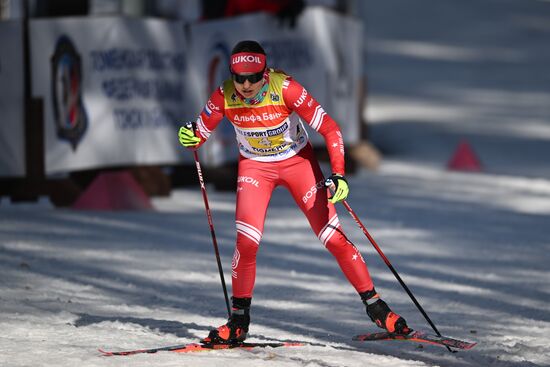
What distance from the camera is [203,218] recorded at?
12500 millimetres

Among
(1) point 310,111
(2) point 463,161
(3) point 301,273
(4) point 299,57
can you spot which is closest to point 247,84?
(1) point 310,111

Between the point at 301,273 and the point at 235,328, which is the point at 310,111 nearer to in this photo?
the point at 235,328

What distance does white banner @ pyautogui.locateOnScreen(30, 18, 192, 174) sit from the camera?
12453 millimetres

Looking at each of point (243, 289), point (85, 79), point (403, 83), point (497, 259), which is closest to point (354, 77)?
point (85, 79)

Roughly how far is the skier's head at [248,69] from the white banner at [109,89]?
5982 millimetres

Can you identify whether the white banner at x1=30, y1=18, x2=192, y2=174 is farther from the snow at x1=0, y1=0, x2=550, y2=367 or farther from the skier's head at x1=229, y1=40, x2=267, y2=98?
the skier's head at x1=229, y1=40, x2=267, y2=98

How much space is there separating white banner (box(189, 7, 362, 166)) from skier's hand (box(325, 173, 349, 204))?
26.6ft

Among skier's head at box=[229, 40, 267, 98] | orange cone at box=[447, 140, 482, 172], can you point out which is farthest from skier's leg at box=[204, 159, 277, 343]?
orange cone at box=[447, 140, 482, 172]

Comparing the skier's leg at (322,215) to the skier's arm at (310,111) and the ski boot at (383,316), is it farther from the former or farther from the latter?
the skier's arm at (310,111)

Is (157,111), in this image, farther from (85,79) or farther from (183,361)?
(183,361)

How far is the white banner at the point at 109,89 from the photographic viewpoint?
40.9 ft

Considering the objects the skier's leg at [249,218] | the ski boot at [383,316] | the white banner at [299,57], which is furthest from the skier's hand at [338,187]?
the white banner at [299,57]

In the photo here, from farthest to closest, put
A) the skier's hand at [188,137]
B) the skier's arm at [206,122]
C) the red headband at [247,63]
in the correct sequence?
1. the skier's hand at [188,137]
2. the skier's arm at [206,122]
3. the red headband at [247,63]

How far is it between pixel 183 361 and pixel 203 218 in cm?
634
